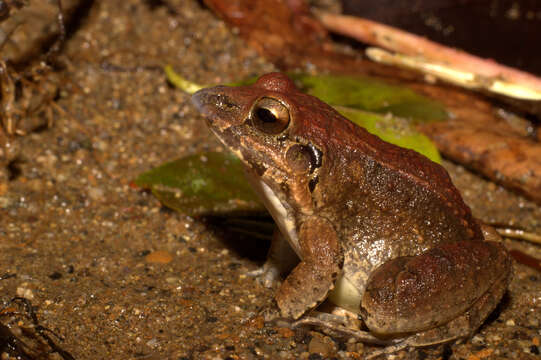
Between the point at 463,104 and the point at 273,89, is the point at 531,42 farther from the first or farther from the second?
the point at 273,89

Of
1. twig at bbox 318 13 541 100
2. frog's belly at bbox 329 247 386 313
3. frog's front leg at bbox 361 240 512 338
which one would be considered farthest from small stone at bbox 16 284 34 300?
twig at bbox 318 13 541 100

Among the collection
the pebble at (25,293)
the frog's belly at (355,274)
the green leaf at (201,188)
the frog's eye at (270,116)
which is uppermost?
the frog's eye at (270,116)

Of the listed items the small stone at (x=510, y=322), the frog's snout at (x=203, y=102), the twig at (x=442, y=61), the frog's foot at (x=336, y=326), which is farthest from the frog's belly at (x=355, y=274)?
the twig at (x=442, y=61)

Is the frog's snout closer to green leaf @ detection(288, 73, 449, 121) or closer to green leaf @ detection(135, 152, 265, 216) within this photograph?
green leaf @ detection(135, 152, 265, 216)

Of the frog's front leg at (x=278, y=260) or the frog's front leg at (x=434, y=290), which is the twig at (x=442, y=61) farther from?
the frog's front leg at (x=278, y=260)

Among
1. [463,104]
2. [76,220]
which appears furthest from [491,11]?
[76,220]

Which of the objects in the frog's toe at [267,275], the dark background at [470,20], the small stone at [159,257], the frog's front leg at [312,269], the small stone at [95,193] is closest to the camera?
the frog's front leg at [312,269]
